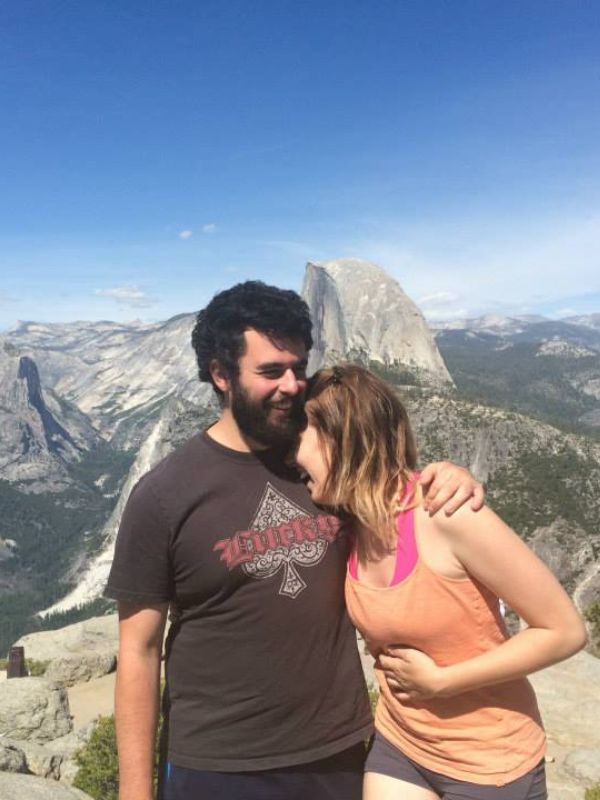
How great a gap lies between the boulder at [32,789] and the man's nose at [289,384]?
6228mm

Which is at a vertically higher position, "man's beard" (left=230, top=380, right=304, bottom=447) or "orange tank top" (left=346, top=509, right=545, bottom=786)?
"man's beard" (left=230, top=380, right=304, bottom=447)

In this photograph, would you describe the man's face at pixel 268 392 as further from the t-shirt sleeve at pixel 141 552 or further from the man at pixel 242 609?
the t-shirt sleeve at pixel 141 552

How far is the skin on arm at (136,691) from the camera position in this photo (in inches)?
167

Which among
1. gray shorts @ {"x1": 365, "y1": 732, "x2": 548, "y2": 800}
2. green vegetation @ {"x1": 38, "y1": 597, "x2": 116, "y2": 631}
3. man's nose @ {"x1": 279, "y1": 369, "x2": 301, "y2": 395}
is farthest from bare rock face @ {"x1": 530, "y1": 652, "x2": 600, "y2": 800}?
green vegetation @ {"x1": 38, "y1": 597, "x2": 116, "y2": 631}

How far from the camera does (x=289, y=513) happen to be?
433cm

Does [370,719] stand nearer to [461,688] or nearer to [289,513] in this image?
[461,688]

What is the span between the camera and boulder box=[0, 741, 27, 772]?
897 cm

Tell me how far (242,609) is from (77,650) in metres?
18.6

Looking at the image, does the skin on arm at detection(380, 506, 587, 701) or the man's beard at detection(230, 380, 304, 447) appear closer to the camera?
the skin on arm at detection(380, 506, 587, 701)

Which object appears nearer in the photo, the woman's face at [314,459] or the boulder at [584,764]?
the woman's face at [314,459]

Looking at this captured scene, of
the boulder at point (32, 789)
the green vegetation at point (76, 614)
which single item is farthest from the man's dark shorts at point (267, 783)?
the green vegetation at point (76, 614)

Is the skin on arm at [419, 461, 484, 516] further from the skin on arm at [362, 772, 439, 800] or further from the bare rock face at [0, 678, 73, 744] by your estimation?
the bare rock face at [0, 678, 73, 744]

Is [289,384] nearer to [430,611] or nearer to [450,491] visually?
[450,491]

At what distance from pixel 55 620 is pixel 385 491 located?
590 ft
